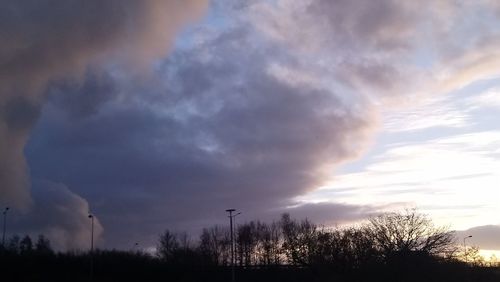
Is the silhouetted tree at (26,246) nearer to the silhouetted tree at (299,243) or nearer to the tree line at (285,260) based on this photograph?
the tree line at (285,260)

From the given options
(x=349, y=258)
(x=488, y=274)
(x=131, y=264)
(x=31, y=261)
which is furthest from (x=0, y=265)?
(x=488, y=274)

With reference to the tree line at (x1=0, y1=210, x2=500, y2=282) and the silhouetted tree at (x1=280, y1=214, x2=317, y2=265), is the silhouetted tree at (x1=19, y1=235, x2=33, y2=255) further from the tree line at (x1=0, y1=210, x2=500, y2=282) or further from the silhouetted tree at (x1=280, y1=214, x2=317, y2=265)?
the silhouetted tree at (x1=280, y1=214, x2=317, y2=265)

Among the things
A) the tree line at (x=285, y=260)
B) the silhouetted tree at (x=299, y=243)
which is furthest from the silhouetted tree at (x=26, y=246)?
the silhouetted tree at (x=299, y=243)

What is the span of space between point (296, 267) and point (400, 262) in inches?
1408

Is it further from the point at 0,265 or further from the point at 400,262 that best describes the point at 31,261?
the point at 400,262

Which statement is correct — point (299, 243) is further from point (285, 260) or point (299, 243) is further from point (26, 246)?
point (26, 246)

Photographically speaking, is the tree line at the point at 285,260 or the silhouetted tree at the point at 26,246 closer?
the tree line at the point at 285,260

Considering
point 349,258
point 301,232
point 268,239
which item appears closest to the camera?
point 349,258

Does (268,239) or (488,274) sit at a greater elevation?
(268,239)

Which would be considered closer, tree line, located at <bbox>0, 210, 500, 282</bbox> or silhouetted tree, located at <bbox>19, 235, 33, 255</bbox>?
tree line, located at <bbox>0, 210, 500, 282</bbox>

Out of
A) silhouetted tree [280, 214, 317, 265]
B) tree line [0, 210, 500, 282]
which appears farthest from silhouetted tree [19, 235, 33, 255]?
silhouetted tree [280, 214, 317, 265]

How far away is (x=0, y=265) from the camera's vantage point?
95250mm

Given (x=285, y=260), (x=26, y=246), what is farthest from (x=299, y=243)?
(x=26, y=246)

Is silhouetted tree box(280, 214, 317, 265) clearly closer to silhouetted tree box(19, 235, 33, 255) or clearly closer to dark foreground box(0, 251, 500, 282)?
dark foreground box(0, 251, 500, 282)
